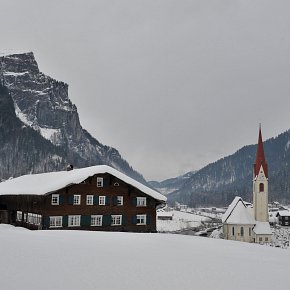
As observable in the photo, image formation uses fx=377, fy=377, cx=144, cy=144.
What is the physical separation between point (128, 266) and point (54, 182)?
28.1m

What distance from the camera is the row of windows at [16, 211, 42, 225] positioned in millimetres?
39250

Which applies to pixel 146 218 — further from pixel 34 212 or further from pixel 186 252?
pixel 186 252

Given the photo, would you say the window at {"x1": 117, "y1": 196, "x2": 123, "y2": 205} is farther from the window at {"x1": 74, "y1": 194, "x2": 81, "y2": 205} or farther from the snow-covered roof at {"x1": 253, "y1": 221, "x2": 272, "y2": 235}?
the snow-covered roof at {"x1": 253, "y1": 221, "x2": 272, "y2": 235}

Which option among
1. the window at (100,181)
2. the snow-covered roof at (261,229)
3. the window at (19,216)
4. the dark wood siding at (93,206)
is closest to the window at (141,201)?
the dark wood siding at (93,206)

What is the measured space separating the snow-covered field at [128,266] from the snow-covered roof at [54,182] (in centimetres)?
1978

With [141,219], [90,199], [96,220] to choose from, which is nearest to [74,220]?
[96,220]

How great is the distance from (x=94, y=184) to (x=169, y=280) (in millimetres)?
31538

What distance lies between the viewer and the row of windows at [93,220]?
129 ft

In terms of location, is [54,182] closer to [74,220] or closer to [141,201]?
[74,220]

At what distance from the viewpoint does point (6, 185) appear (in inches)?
1934

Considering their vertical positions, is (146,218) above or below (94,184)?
below

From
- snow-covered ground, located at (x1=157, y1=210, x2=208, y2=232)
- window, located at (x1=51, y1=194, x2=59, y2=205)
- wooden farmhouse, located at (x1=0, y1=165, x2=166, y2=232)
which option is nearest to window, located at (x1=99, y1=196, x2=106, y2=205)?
wooden farmhouse, located at (x1=0, y1=165, x2=166, y2=232)

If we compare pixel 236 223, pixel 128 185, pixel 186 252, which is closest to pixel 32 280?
pixel 186 252

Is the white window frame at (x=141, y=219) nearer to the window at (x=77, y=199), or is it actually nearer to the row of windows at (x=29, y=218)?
the window at (x=77, y=199)
